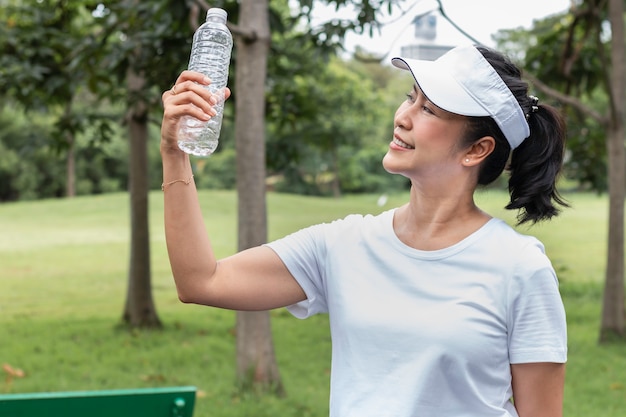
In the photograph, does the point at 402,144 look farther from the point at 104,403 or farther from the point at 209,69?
the point at 104,403

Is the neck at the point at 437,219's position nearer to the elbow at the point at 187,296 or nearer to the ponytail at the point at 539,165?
the ponytail at the point at 539,165

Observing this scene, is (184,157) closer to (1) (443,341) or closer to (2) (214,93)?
(2) (214,93)

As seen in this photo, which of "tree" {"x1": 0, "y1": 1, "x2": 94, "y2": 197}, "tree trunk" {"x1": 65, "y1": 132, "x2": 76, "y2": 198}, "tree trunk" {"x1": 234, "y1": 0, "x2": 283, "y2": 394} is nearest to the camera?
"tree trunk" {"x1": 234, "y1": 0, "x2": 283, "y2": 394}

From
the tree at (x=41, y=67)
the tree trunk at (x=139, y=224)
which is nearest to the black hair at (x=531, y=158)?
the tree at (x=41, y=67)

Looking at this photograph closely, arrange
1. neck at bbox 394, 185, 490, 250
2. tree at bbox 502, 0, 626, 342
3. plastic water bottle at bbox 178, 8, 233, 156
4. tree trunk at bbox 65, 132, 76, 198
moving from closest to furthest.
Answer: plastic water bottle at bbox 178, 8, 233, 156 → neck at bbox 394, 185, 490, 250 → tree at bbox 502, 0, 626, 342 → tree trunk at bbox 65, 132, 76, 198

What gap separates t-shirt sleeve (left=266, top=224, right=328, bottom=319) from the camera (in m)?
1.98

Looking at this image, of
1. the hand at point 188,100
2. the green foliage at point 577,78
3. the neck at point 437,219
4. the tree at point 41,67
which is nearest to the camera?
the hand at point 188,100

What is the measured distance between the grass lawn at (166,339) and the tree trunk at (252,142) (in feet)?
1.54

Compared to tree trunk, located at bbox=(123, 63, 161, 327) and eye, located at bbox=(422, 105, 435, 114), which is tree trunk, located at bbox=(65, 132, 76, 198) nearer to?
tree trunk, located at bbox=(123, 63, 161, 327)

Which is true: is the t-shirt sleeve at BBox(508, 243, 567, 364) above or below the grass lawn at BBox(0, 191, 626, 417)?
above

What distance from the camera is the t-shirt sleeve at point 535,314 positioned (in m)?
1.76

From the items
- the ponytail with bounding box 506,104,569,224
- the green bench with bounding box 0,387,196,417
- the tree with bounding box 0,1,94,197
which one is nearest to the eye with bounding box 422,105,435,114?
the ponytail with bounding box 506,104,569,224

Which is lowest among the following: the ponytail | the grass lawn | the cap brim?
the grass lawn

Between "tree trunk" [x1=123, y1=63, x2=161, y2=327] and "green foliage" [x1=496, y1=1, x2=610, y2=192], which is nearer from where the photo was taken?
"tree trunk" [x1=123, y1=63, x2=161, y2=327]
